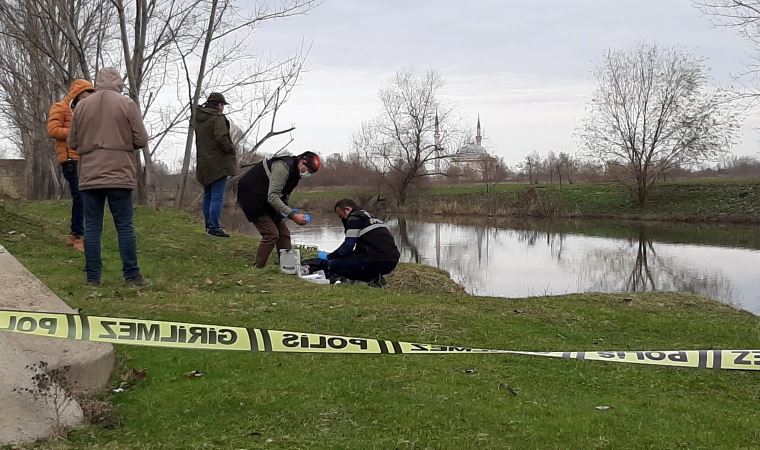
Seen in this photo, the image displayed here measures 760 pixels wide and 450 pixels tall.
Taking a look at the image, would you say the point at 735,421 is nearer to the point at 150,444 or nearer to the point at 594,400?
the point at 594,400

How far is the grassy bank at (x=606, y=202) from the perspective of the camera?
112 ft

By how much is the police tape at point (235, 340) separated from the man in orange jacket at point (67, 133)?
4.52 metres

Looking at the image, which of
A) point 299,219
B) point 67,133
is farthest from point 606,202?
point 67,133

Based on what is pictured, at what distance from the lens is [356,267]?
823cm

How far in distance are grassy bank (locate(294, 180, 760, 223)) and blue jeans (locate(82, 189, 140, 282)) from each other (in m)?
32.2

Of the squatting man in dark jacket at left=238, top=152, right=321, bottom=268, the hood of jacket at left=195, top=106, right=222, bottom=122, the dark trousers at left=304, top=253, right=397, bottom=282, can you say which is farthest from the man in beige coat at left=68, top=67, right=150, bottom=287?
the hood of jacket at left=195, top=106, right=222, bottom=122

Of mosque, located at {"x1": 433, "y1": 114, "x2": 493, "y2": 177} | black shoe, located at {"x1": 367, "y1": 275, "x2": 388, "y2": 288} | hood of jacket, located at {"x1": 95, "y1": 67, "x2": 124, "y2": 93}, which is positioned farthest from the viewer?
mosque, located at {"x1": 433, "y1": 114, "x2": 493, "y2": 177}

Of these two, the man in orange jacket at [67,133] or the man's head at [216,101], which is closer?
the man in orange jacket at [67,133]

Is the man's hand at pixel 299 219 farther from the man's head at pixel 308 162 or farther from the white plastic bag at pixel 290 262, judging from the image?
the man's head at pixel 308 162

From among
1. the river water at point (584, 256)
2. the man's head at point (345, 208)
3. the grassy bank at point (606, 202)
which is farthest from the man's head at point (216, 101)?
the grassy bank at point (606, 202)

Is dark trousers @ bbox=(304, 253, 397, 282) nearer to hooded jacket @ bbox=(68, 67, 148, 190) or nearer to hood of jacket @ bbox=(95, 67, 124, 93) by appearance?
hooded jacket @ bbox=(68, 67, 148, 190)

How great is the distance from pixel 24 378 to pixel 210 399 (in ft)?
3.10

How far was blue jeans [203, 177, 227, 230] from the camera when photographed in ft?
33.4

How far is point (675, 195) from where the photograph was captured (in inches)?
1479
